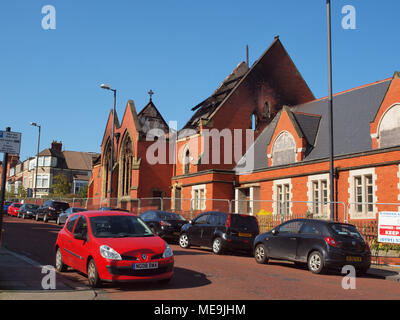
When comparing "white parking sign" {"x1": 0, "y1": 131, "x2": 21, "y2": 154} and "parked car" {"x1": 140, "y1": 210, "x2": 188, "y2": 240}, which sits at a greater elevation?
"white parking sign" {"x1": 0, "y1": 131, "x2": 21, "y2": 154}

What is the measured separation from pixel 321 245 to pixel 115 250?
21.4ft

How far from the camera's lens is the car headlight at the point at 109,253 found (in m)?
8.73

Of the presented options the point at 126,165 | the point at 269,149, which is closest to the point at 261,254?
the point at 269,149

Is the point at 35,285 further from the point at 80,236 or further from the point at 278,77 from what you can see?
the point at 278,77

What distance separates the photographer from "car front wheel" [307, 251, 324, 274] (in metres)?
12.5

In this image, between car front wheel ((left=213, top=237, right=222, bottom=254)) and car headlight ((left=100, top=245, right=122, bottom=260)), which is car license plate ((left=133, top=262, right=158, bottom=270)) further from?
car front wheel ((left=213, top=237, right=222, bottom=254))

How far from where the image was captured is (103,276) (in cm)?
874

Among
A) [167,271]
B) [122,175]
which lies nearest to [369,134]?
[167,271]

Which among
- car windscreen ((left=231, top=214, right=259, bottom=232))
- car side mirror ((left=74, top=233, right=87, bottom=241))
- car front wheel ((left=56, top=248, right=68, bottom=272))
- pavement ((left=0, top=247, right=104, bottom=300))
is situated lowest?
pavement ((left=0, top=247, right=104, bottom=300))

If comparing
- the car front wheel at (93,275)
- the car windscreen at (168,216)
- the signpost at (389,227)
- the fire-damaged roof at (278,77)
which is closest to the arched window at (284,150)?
the fire-damaged roof at (278,77)

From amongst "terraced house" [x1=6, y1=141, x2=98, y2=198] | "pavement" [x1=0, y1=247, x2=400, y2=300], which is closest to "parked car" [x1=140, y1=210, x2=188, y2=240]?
"pavement" [x1=0, y1=247, x2=400, y2=300]

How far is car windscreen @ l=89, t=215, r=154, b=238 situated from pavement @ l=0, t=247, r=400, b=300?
1.22m

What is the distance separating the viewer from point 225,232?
16906 mm
